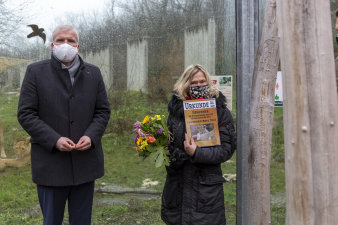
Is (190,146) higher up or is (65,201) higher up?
(190,146)

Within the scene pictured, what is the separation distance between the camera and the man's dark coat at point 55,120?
2.54 metres

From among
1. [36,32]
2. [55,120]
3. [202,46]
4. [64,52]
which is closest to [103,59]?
[36,32]

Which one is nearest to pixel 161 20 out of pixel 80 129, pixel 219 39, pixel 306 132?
pixel 219 39

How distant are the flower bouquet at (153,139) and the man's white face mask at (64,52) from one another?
752mm

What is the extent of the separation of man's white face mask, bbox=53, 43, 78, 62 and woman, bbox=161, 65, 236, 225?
871 millimetres

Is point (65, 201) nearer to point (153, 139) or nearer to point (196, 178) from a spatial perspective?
point (153, 139)

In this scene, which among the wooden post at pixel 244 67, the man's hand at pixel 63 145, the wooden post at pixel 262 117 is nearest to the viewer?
the man's hand at pixel 63 145

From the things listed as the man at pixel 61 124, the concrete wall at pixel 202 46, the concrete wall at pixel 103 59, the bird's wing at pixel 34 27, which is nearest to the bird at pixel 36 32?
the bird's wing at pixel 34 27

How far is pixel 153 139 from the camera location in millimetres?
2684

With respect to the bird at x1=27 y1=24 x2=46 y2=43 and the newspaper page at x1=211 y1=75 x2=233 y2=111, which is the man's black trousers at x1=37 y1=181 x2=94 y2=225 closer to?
the newspaper page at x1=211 y1=75 x2=233 y2=111

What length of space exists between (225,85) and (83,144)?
5.78ft

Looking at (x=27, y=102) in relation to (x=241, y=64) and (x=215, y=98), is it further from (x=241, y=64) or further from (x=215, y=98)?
(x=241, y=64)

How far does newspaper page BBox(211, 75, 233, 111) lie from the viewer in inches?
144

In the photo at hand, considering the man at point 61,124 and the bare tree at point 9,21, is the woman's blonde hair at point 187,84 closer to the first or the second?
the man at point 61,124
